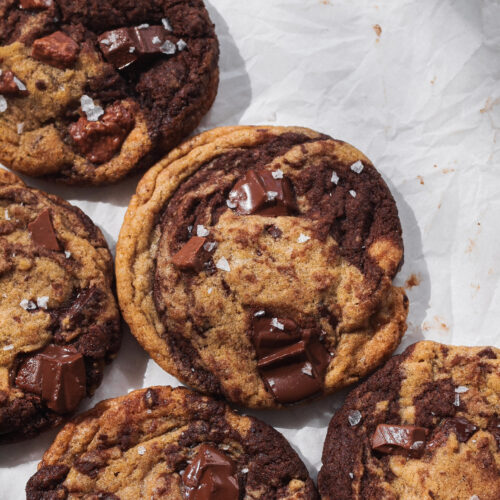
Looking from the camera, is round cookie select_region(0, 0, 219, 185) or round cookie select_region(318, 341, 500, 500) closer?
round cookie select_region(318, 341, 500, 500)

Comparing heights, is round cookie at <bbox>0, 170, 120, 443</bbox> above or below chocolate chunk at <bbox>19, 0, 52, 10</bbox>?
below

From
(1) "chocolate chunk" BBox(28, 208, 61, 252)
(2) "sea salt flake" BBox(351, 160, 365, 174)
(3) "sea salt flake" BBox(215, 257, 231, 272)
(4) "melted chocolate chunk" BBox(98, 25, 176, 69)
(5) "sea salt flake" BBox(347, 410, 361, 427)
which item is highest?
(4) "melted chocolate chunk" BBox(98, 25, 176, 69)

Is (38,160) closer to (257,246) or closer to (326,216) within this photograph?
(257,246)

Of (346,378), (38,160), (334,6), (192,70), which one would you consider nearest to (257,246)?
(346,378)

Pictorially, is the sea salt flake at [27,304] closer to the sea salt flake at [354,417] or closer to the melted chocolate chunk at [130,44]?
the melted chocolate chunk at [130,44]

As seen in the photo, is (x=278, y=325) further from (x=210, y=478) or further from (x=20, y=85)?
(x=20, y=85)

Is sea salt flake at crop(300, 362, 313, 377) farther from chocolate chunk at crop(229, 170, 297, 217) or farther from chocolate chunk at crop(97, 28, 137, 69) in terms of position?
chocolate chunk at crop(97, 28, 137, 69)

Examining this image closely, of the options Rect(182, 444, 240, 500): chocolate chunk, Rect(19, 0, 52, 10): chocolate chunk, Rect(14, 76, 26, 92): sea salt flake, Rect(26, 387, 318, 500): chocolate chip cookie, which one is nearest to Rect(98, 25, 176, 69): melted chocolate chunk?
Rect(19, 0, 52, 10): chocolate chunk
